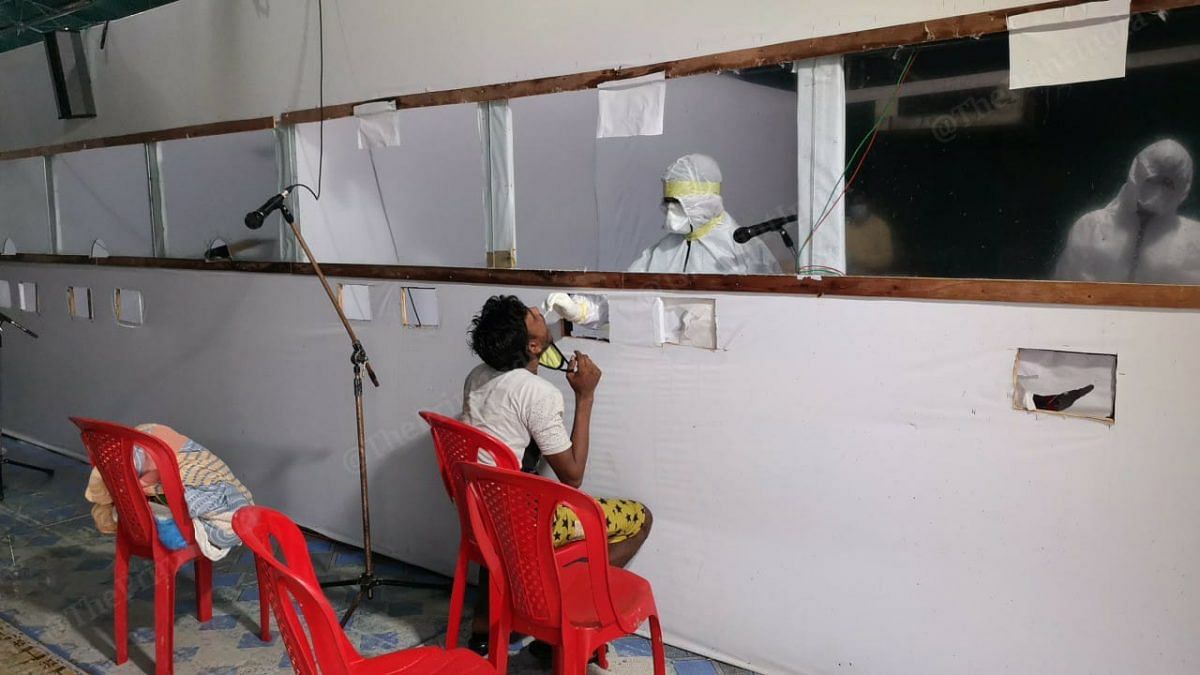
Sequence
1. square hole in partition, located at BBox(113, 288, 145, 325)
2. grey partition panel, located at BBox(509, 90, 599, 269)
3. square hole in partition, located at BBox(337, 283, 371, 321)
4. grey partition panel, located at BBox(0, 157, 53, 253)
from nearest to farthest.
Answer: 1. square hole in partition, located at BBox(337, 283, 371, 321)
2. grey partition panel, located at BBox(509, 90, 599, 269)
3. square hole in partition, located at BBox(113, 288, 145, 325)
4. grey partition panel, located at BBox(0, 157, 53, 253)

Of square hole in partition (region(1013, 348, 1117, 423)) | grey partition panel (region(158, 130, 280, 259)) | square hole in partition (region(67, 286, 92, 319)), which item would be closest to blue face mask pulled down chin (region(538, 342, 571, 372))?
square hole in partition (region(1013, 348, 1117, 423))

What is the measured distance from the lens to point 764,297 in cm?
244

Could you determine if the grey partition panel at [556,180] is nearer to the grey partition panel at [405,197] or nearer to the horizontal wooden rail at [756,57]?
the grey partition panel at [405,197]

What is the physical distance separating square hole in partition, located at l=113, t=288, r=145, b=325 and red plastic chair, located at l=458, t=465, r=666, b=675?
330 centimetres

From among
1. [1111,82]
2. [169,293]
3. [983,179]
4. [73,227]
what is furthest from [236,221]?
[1111,82]

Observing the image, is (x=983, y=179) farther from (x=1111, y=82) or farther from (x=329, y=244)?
(x=329, y=244)

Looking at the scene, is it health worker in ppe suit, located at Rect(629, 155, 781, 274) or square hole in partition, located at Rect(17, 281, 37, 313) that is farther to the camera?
square hole in partition, located at Rect(17, 281, 37, 313)

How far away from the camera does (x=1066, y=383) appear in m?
2.02

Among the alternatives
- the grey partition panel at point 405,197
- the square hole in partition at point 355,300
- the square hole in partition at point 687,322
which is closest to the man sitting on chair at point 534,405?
the square hole in partition at point 687,322

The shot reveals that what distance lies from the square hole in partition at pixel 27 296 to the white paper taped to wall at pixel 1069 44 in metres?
5.61

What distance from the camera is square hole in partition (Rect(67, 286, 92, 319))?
5.00 m

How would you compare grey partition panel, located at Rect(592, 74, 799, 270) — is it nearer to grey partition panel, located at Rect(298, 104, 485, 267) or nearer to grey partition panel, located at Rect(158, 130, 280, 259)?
grey partition panel, located at Rect(298, 104, 485, 267)

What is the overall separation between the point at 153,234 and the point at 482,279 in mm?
2444

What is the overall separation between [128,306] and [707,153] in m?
3.45
